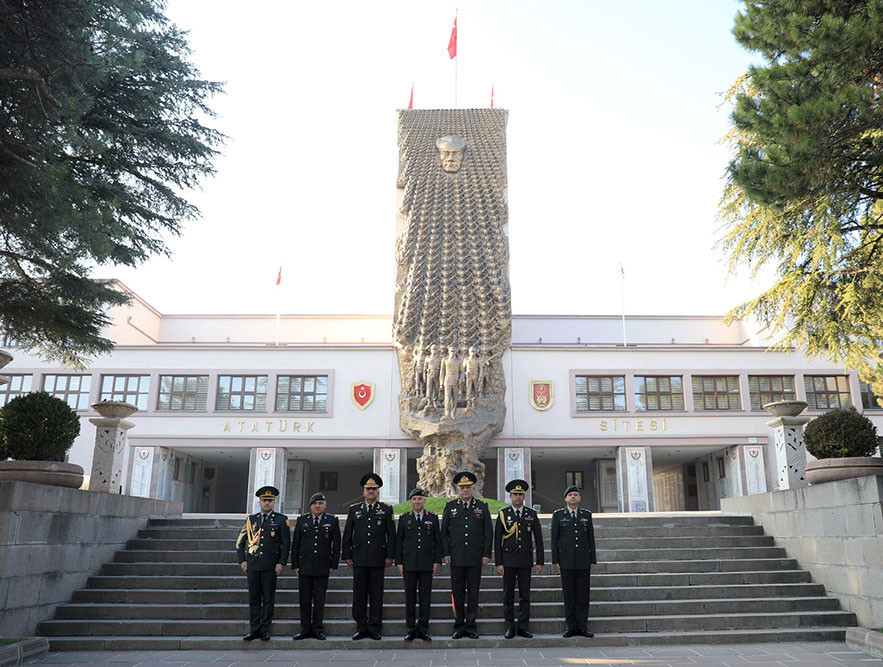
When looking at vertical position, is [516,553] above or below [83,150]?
below

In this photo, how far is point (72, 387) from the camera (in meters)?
23.0

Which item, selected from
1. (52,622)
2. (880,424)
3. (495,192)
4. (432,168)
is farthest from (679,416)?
(52,622)

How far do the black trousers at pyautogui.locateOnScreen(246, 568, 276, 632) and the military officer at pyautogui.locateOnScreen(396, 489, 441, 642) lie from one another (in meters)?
1.35

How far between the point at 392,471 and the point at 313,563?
46.1 feet

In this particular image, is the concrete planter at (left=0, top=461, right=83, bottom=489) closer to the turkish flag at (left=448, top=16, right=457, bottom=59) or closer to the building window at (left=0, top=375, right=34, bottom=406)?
the building window at (left=0, top=375, right=34, bottom=406)

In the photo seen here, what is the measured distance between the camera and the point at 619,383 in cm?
2288

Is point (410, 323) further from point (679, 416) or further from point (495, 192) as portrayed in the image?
point (679, 416)

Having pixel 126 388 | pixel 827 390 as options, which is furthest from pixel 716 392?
pixel 126 388

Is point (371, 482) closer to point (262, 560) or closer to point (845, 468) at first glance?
point (262, 560)

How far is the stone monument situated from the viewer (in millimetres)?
19422

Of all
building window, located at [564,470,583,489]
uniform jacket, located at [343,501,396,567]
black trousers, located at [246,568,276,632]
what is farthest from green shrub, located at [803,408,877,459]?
building window, located at [564,470,583,489]

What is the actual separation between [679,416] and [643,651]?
54.1 ft

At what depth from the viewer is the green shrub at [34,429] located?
26.3 ft

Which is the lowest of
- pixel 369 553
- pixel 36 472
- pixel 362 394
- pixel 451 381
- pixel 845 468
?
pixel 369 553
